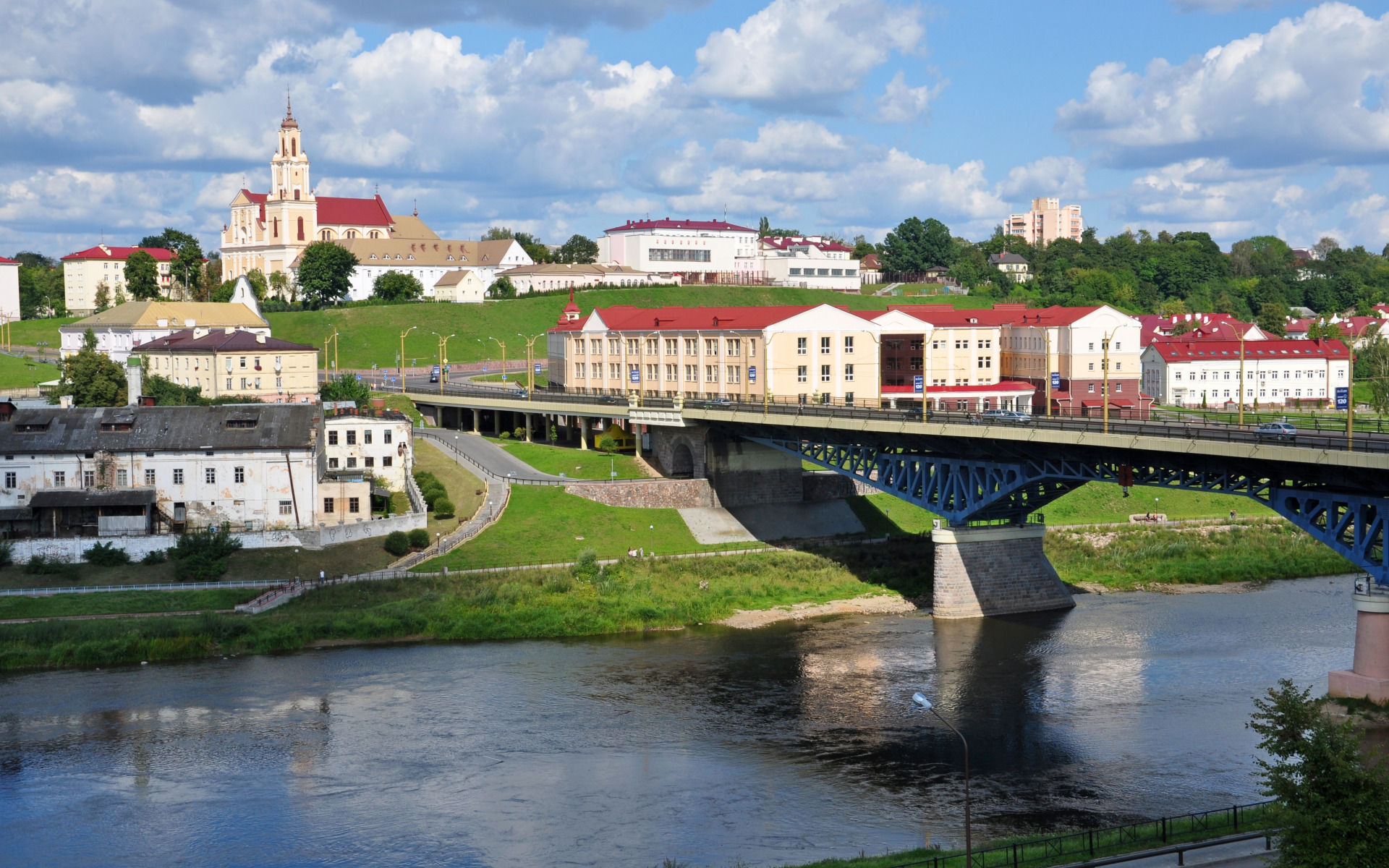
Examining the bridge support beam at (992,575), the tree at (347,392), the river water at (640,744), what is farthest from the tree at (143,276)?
the bridge support beam at (992,575)

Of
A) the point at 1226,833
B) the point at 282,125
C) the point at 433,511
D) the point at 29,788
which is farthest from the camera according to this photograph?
the point at 282,125

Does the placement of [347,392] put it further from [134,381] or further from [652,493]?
[652,493]

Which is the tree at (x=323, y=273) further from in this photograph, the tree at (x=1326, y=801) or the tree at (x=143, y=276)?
the tree at (x=1326, y=801)

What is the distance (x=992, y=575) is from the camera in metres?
74.9

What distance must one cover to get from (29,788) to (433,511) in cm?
4124

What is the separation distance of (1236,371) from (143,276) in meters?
131

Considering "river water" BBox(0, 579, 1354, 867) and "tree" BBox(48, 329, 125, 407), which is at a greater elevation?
"tree" BBox(48, 329, 125, 407)

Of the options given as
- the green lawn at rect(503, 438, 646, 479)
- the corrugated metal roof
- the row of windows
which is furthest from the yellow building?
the corrugated metal roof

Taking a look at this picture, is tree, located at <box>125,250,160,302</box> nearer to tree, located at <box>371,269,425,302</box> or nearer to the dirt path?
tree, located at <box>371,269,425,302</box>

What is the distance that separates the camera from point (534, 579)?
247 ft

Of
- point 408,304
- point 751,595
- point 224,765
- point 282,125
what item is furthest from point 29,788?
point 282,125

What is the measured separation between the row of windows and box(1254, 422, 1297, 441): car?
55034 mm

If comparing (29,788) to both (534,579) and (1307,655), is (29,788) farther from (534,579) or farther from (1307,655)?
(1307,655)

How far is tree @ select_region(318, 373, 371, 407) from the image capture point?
108750 millimetres
